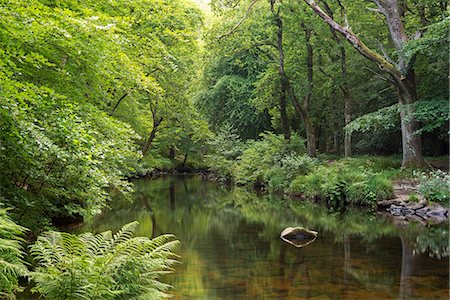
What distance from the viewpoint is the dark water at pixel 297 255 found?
284 inches

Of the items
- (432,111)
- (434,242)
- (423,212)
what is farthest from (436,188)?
(434,242)

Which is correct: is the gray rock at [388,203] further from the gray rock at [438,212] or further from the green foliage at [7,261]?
the green foliage at [7,261]

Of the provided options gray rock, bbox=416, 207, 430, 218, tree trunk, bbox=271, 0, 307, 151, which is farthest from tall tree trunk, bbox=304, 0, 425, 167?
tree trunk, bbox=271, 0, 307, 151

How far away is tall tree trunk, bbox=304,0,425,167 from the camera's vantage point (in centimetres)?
1700

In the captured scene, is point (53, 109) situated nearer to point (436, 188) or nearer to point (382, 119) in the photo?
point (436, 188)

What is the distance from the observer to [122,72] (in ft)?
29.7

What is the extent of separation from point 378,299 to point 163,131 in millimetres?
19409

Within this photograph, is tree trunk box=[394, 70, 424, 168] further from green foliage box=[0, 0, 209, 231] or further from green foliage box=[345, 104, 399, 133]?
green foliage box=[0, 0, 209, 231]

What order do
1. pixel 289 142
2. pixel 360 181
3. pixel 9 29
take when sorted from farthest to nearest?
1. pixel 289 142
2. pixel 360 181
3. pixel 9 29

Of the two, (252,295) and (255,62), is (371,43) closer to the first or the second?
(255,62)

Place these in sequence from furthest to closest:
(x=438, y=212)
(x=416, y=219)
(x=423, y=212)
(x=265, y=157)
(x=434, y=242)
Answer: (x=265, y=157)
(x=423, y=212)
(x=438, y=212)
(x=416, y=219)
(x=434, y=242)

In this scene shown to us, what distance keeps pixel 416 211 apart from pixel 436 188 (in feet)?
3.31

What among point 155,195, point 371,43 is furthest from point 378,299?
point 155,195

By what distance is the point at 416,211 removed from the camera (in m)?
14.4
